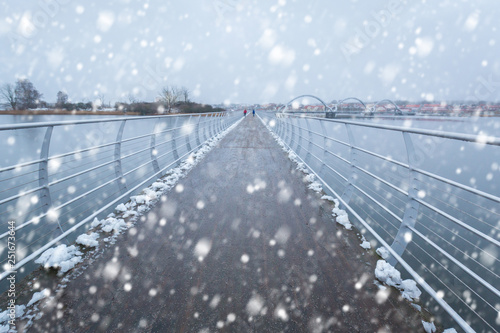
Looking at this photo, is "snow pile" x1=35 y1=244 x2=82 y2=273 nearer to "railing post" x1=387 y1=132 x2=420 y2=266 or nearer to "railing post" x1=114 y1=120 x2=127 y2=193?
"railing post" x1=114 y1=120 x2=127 y2=193

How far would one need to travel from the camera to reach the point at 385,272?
2133 millimetres

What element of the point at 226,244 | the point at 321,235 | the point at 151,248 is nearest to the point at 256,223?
the point at 226,244

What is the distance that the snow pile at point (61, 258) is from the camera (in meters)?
2.18

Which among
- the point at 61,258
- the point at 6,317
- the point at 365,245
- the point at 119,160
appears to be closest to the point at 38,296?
the point at 6,317

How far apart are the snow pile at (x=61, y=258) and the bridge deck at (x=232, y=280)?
7.5 inches

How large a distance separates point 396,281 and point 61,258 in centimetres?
313

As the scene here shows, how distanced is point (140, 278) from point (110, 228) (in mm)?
1086

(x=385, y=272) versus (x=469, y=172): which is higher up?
(x=385, y=272)

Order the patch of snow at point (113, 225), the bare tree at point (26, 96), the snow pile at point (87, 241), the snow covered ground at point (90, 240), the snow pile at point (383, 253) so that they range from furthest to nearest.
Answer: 1. the bare tree at point (26, 96)
2. the patch of snow at point (113, 225)
3. the snow pile at point (87, 241)
4. the snow pile at point (383, 253)
5. the snow covered ground at point (90, 240)

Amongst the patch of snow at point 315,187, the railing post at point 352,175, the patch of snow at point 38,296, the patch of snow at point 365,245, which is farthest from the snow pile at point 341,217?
the patch of snow at point 38,296

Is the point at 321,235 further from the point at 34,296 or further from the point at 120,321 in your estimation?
the point at 34,296

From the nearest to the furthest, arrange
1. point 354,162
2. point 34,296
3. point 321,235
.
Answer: point 34,296, point 321,235, point 354,162

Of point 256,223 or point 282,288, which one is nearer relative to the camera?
point 282,288

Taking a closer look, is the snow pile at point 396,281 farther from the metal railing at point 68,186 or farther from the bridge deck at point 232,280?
the metal railing at point 68,186
